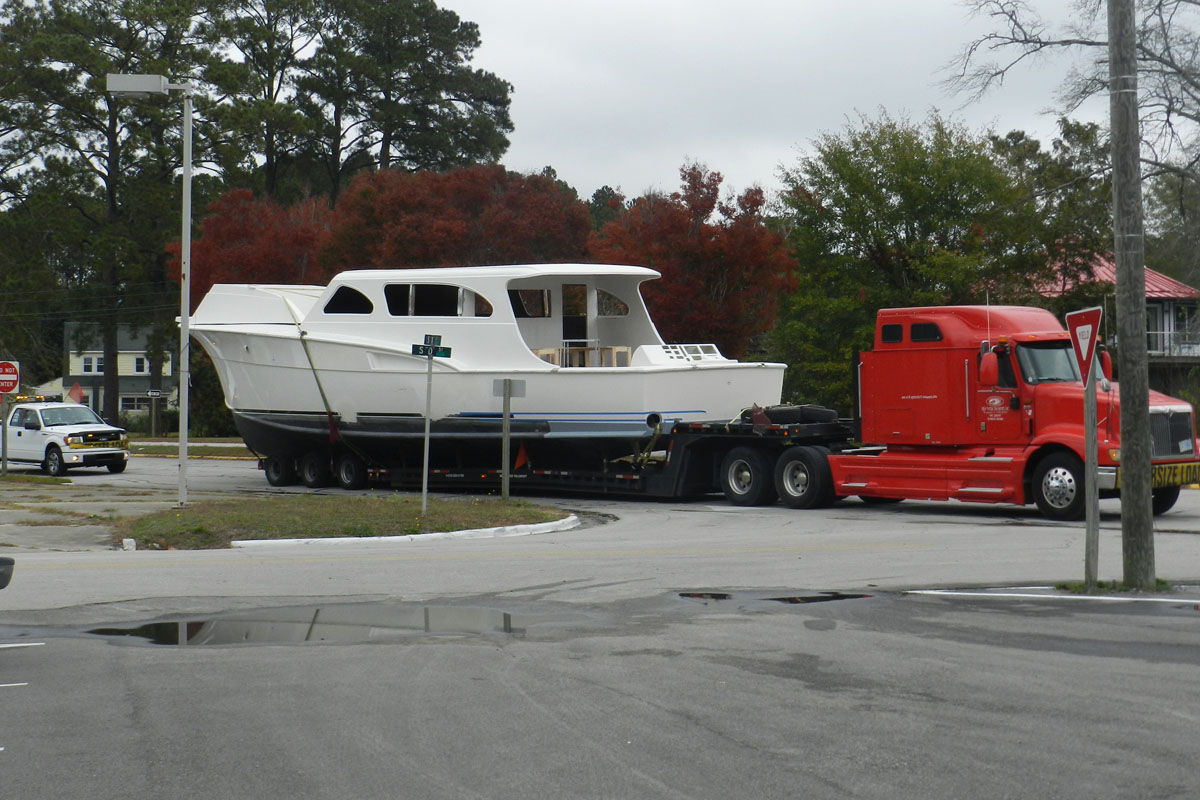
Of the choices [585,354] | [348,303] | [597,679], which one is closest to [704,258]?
[585,354]

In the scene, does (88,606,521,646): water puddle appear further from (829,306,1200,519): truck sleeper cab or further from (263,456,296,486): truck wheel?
(263,456,296,486): truck wheel

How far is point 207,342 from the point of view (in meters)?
29.0

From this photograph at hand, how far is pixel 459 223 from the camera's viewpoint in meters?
39.4

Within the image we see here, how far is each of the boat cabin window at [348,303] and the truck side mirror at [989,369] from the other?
479 inches

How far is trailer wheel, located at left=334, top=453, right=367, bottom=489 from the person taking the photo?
90.5ft

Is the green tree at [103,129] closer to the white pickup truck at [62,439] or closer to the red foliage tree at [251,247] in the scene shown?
the red foliage tree at [251,247]

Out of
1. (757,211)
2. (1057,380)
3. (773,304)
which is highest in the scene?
(757,211)

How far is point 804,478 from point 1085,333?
34.0 ft

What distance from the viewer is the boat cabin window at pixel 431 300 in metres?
25.8

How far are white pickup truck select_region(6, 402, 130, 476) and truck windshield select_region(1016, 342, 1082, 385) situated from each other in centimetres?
2433

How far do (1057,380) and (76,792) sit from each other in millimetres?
16650

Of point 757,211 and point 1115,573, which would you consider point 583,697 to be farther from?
point 757,211

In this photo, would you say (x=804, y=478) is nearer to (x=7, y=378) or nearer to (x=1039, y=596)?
(x=1039, y=596)

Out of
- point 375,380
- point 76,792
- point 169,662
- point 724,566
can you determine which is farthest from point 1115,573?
point 375,380
